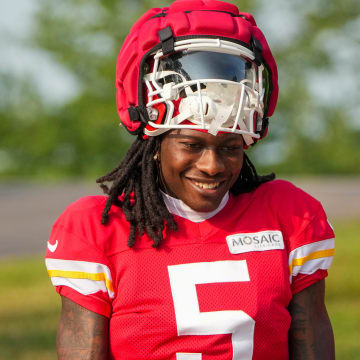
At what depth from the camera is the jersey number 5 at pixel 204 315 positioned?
250cm

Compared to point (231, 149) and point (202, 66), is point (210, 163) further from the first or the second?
point (202, 66)

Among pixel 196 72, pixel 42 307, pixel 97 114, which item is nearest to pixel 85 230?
pixel 196 72

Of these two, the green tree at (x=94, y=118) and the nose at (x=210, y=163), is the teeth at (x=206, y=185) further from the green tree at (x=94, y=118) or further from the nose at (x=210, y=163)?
the green tree at (x=94, y=118)

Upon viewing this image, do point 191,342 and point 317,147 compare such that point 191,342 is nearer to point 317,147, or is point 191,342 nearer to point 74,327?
point 74,327

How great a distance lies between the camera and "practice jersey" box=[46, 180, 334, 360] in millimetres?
2512

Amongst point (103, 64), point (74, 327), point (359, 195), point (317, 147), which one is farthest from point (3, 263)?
point (317, 147)

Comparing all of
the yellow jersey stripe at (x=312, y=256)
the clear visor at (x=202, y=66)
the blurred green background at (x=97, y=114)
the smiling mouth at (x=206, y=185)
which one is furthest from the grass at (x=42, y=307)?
the blurred green background at (x=97, y=114)

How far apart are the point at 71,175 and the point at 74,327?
2503cm

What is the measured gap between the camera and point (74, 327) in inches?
102

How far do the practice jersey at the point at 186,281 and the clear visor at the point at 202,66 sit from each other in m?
0.51

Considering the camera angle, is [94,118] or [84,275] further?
[94,118]

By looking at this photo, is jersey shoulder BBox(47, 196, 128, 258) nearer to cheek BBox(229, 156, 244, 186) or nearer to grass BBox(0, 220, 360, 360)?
cheek BBox(229, 156, 244, 186)

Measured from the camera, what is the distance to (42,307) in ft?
21.9

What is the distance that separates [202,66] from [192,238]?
0.60 metres
